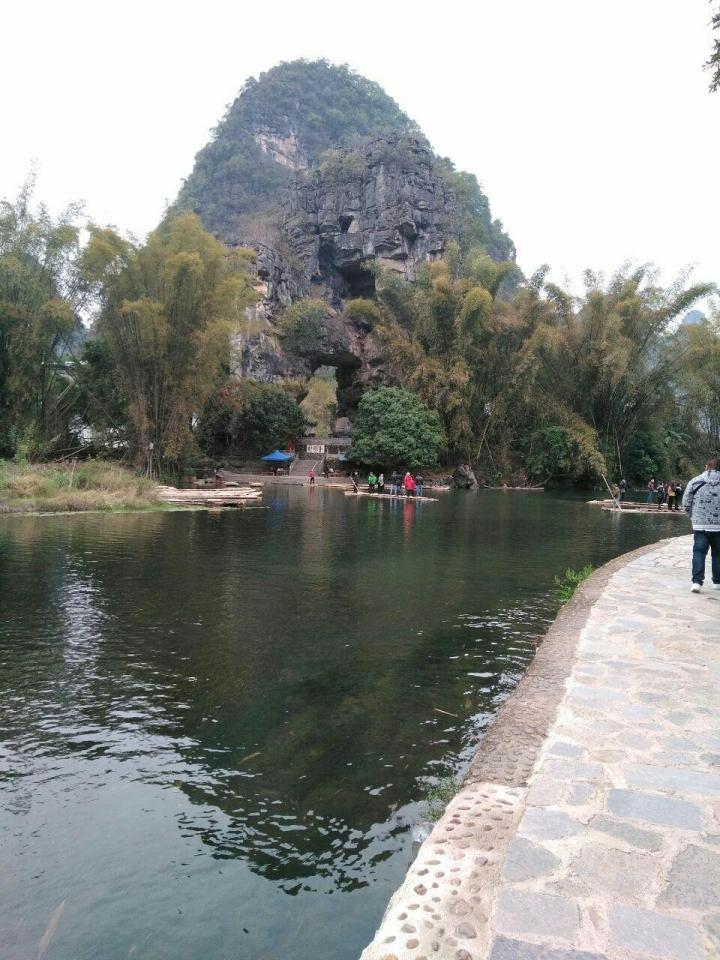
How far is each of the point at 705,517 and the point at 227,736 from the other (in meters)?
5.14

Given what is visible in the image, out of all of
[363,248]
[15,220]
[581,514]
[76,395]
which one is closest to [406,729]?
[581,514]

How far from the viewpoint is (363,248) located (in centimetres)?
4128

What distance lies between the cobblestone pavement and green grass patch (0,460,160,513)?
12.0 metres

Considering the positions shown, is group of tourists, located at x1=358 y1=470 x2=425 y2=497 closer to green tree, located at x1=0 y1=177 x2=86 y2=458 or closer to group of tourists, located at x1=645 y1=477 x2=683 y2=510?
group of tourists, located at x1=645 y1=477 x2=683 y2=510

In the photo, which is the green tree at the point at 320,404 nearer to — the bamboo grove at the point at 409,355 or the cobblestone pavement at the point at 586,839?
the bamboo grove at the point at 409,355

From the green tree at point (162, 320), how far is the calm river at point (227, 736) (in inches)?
487

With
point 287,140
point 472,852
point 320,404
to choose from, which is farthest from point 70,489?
point 287,140

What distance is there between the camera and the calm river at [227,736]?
2.17 metres

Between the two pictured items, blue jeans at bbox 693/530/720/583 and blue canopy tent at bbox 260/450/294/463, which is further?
blue canopy tent at bbox 260/450/294/463

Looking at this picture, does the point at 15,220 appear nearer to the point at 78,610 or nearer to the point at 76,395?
the point at 76,395

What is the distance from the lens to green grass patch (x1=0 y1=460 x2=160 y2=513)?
515 inches

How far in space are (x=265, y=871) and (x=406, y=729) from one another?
4.60ft

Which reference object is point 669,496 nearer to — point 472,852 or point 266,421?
point 266,421

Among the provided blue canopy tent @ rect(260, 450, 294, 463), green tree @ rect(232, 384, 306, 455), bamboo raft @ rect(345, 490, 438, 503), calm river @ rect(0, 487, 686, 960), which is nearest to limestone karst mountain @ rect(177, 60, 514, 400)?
green tree @ rect(232, 384, 306, 455)
